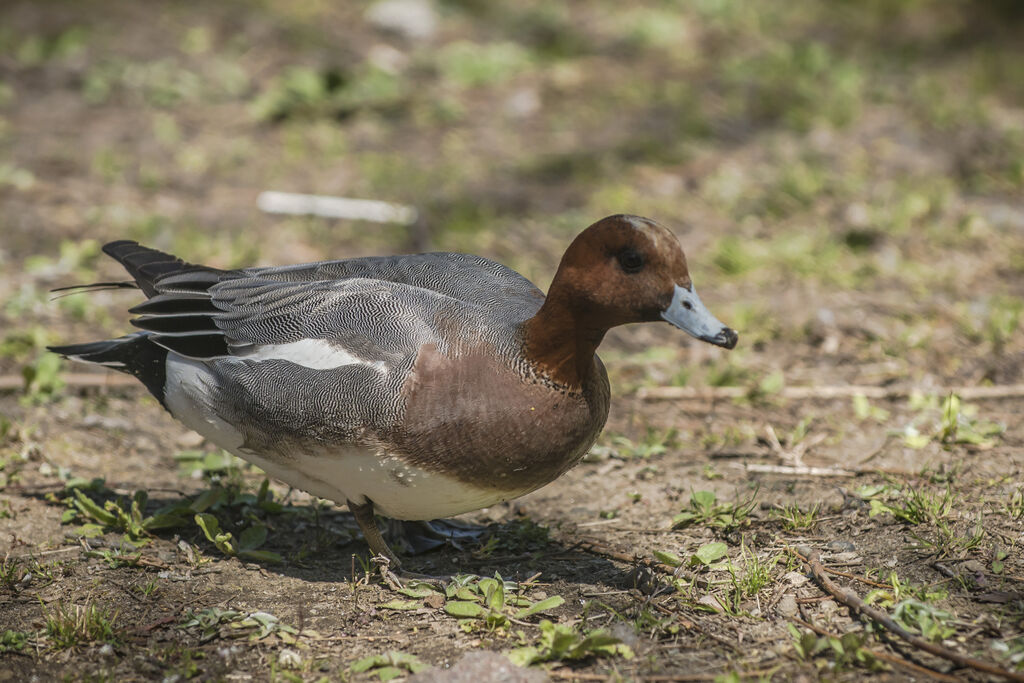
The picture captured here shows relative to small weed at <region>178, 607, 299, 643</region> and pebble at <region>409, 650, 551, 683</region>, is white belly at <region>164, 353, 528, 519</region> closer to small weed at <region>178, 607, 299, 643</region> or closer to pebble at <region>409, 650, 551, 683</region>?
small weed at <region>178, 607, 299, 643</region>

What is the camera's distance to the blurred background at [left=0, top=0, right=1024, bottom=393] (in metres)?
5.30

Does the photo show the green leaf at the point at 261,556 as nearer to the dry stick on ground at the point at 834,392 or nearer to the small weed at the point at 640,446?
the small weed at the point at 640,446

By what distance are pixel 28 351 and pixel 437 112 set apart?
12.5 ft

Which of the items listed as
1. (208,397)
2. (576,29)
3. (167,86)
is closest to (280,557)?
(208,397)

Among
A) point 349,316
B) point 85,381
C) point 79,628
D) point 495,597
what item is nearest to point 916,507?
point 495,597

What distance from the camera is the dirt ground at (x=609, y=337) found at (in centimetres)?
299

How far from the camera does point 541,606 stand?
302 cm

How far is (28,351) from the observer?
4.91m

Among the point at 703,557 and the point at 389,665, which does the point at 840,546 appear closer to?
the point at 703,557

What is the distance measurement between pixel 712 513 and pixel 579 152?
4.17 m

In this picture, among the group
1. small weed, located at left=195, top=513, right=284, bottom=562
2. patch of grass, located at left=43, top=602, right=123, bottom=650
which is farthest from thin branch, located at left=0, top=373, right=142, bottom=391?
patch of grass, located at left=43, top=602, right=123, bottom=650

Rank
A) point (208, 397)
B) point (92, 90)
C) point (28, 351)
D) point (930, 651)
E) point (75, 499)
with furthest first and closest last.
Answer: point (92, 90) → point (28, 351) → point (75, 499) → point (208, 397) → point (930, 651)

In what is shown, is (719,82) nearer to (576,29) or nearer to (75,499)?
(576,29)

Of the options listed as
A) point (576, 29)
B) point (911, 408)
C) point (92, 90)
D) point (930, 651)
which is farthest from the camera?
point (576, 29)
